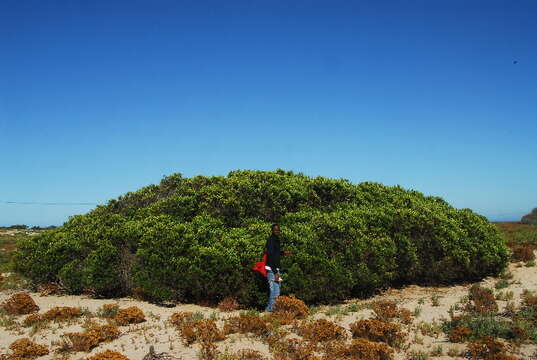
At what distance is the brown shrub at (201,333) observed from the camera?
25.1ft

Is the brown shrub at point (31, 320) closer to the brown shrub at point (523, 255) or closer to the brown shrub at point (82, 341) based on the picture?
the brown shrub at point (82, 341)

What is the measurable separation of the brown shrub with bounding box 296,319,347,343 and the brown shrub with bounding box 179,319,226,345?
1.54 metres

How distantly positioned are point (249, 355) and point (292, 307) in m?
2.52

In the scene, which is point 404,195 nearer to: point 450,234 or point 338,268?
point 450,234

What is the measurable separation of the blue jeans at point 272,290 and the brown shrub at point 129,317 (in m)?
2.85

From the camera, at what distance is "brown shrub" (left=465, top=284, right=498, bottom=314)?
9.14m

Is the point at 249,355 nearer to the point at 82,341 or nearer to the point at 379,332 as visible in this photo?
the point at 379,332

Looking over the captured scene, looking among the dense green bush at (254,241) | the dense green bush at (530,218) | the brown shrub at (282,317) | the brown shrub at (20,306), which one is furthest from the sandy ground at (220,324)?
the dense green bush at (530,218)

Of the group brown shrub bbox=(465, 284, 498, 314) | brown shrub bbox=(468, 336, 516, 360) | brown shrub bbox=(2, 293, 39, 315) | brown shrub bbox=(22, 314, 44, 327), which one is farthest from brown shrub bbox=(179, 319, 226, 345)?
brown shrub bbox=(465, 284, 498, 314)

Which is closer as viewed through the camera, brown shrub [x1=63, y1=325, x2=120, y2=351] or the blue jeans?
brown shrub [x1=63, y1=325, x2=120, y2=351]

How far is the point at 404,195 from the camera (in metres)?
14.2

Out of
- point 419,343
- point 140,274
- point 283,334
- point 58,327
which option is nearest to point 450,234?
point 419,343

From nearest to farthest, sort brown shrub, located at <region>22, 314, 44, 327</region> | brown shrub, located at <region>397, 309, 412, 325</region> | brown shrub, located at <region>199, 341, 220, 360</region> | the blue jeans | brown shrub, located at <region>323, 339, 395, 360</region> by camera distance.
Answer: brown shrub, located at <region>323, 339, 395, 360</region> → brown shrub, located at <region>199, 341, 220, 360</region> → brown shrub, located at <region>397, 309, 412, 325</region> → brown shrub, located at <region>22, 314, 44, 327</region> → the blue jeans

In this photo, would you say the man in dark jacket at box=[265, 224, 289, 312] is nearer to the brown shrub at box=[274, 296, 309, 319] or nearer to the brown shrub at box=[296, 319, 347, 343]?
the brown shrub at box=[274, 296, 309, 319]
